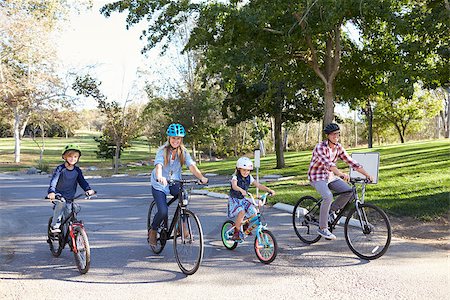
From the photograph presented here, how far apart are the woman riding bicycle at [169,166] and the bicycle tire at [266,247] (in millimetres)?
1181

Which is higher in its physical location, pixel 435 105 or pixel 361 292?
pixel 435 105

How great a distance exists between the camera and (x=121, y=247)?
779 cm

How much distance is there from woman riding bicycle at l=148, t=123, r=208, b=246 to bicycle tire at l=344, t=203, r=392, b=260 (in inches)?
91.8

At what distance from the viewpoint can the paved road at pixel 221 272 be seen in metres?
5.31

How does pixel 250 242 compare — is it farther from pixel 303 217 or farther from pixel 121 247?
pixel 121 247

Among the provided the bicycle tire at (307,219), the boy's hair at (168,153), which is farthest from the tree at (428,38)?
the boy's hair at (168,153)

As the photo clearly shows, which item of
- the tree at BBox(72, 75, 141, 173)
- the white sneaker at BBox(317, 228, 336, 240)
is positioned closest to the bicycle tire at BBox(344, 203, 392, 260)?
the white sneaker at BBox(317, 228, 336, 240)

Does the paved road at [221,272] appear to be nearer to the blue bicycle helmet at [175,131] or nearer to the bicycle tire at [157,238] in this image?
the bicycle tire at [157,238]

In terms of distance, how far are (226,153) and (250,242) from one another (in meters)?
45.0

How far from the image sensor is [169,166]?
686cm

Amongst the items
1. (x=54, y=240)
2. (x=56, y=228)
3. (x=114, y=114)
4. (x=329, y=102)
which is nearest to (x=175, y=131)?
(x=56, y=228)

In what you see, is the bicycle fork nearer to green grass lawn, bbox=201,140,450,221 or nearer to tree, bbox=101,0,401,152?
green grass lawn, bbox=201,140,450,221

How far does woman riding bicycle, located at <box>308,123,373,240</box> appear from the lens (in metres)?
7.29

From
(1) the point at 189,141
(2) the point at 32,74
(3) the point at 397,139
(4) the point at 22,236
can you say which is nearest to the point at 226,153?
(1) the point at 189,141
